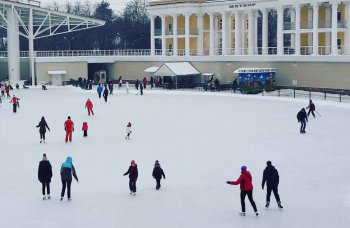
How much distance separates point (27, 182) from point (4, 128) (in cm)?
1240

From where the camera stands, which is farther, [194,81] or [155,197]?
[194,81]

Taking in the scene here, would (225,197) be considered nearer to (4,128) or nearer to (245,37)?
(4,128)

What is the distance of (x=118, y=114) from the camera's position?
34.8 metres

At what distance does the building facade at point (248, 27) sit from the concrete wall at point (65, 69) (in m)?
9.39

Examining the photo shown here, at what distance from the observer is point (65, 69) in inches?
2554

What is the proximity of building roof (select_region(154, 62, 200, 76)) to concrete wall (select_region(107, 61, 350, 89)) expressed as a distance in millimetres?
960

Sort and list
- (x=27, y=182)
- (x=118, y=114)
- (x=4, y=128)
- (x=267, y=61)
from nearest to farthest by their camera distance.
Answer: (x=27, y=182), (x=4, y=128), (x=118, y=114), (x=267, y=61)

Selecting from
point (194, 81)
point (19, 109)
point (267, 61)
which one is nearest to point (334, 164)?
point (19, 109)

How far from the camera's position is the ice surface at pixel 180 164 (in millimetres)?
14094

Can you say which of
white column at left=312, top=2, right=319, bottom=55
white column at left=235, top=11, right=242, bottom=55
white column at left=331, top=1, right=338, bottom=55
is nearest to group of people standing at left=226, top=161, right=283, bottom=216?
white column at left=331, top=1, right=338, bottom=55

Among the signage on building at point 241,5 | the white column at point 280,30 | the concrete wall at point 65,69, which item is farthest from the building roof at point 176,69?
the concrete wall at point 65,69

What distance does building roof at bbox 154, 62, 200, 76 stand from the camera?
5831 centimetres

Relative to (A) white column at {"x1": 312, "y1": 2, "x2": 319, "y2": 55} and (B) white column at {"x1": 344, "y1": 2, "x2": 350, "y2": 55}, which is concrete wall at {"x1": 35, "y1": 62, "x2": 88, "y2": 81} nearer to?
(A) white column at {"x1": 312, "y1": 2, "x2": 319, "y2": 55}

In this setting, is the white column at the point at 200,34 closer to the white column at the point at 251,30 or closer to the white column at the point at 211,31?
the white column at the point at 211,31
